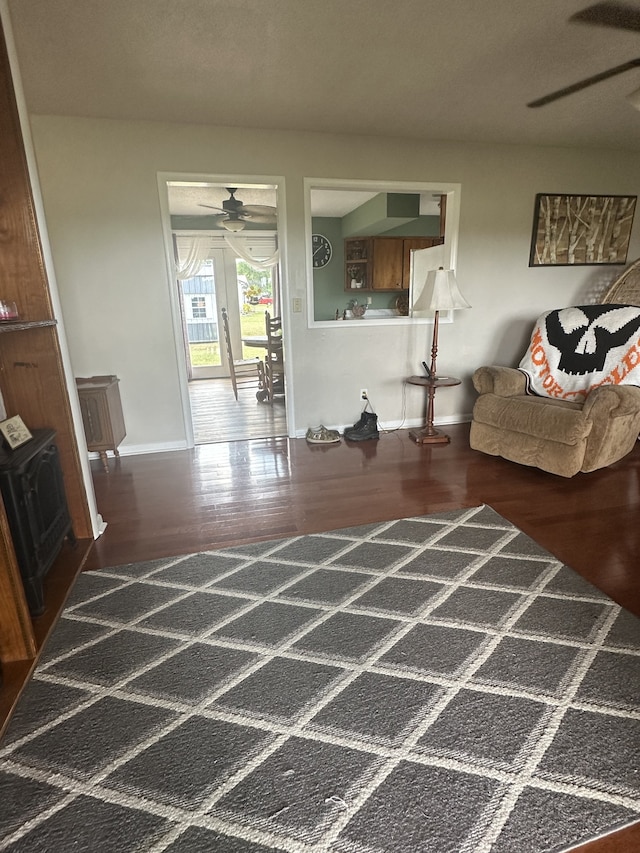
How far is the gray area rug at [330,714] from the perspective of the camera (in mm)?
1045

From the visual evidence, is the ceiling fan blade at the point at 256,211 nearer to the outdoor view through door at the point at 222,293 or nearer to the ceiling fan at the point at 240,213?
the ceiling fan at the point at 240,213

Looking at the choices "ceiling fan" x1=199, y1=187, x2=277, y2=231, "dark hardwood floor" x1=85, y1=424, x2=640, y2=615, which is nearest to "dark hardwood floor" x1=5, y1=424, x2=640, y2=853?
"dark hardwood floor" x1=85, y1=424, x2=640, y2=615

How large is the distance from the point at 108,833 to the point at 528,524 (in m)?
2.12

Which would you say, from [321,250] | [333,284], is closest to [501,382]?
[333,284]

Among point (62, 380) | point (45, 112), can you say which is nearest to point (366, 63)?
point (45, 112)

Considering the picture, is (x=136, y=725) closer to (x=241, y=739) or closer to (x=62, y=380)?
(x=241, y=739)

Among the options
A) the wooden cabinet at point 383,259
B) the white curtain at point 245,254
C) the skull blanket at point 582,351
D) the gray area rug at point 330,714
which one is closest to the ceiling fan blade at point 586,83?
the skull blanket at point 582,351

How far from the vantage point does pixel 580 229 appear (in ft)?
13.2

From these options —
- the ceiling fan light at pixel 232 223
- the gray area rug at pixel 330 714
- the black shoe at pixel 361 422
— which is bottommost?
the gray area rug at pixel 330 714

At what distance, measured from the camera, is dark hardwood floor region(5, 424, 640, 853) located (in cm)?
219

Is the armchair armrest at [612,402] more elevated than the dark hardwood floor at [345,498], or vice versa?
the armchair armrest at [612,402]

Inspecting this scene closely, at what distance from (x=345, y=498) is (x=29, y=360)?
1.82m

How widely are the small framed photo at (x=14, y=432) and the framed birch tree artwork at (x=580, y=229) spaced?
13.5 ft

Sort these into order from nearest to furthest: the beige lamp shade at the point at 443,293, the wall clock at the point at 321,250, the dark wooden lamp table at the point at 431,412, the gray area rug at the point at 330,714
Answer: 1. the gray area rug at the point at 330,714
2. the beige lamp shade at the point at 443,293
3. the dark wooden lamp table at the point at 431,412
4. the wall clock at the point at 321,250
